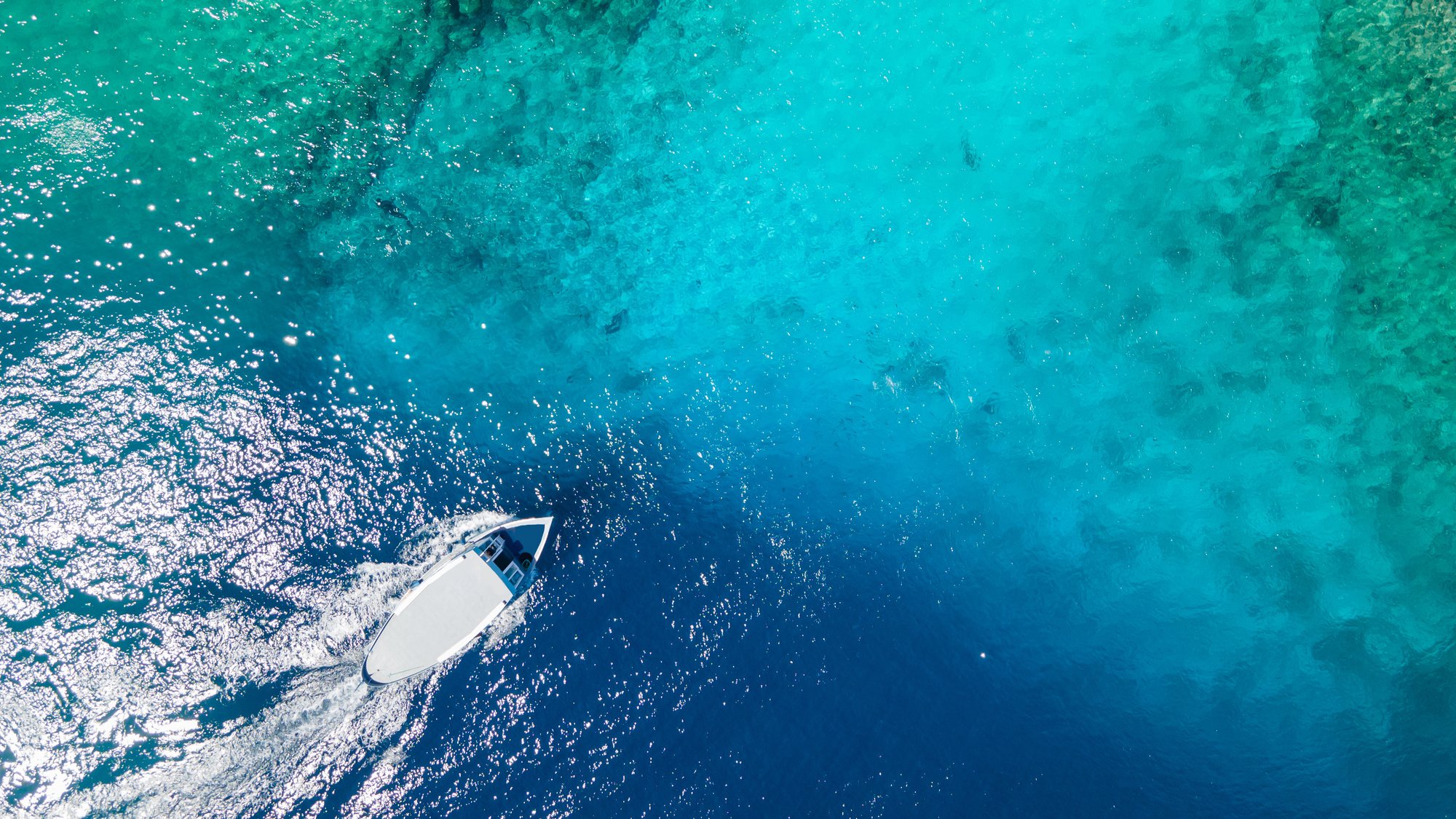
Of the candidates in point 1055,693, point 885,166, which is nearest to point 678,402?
point 885,166

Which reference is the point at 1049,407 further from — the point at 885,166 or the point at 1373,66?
the point at 1373,66

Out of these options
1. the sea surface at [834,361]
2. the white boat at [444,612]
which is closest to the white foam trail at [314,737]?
the sea surface at [834,361]

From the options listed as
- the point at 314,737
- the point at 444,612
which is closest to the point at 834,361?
the point at 444,612

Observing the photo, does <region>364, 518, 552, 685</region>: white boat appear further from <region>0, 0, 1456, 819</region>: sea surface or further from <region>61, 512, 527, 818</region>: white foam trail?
<region>0, 0, 1456, 819</region>: sea surface

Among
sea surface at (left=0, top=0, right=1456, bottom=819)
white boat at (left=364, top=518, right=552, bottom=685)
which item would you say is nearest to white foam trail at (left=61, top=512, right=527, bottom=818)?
sea surface at (left=0, top=0, right=1456, bottom=819)

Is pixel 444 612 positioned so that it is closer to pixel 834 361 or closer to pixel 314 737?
pixel 314 737

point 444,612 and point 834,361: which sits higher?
point 834,361
